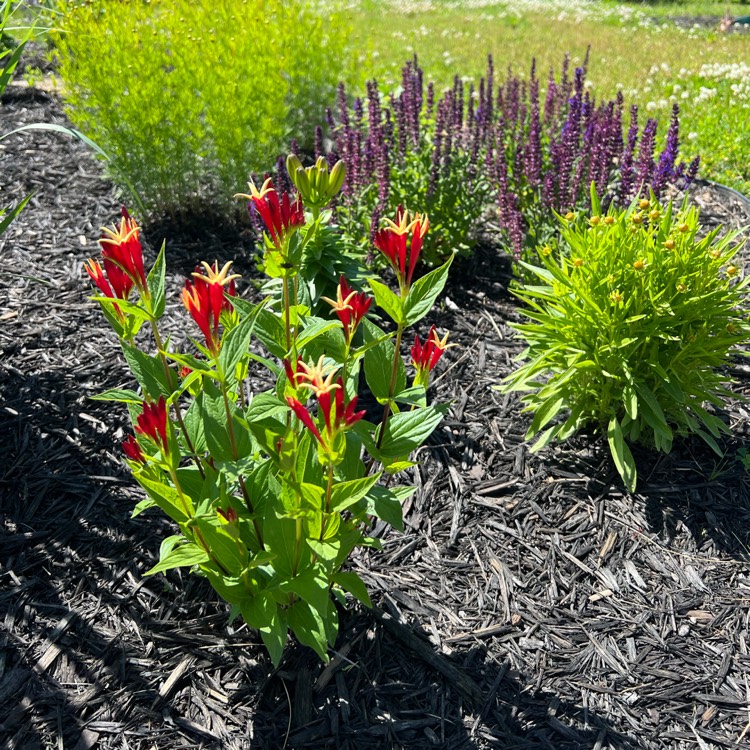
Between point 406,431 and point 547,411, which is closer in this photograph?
point 406,431

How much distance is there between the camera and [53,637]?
2.35m

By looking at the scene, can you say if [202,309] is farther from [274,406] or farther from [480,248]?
[480,248]

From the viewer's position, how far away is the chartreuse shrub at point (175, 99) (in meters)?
4.32

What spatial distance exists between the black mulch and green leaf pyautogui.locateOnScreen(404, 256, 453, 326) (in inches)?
47.6

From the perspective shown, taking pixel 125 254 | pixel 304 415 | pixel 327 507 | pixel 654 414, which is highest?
pixel 125 254

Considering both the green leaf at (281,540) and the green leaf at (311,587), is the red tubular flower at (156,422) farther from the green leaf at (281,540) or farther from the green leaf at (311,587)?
the green leaf at (311,587)

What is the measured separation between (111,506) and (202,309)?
1557 mm

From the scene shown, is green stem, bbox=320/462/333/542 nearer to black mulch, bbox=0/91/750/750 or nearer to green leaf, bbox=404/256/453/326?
green leaf, bbox=404/256/453/326

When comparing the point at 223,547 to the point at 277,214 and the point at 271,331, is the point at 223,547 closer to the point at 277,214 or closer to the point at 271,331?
the point at 271,331

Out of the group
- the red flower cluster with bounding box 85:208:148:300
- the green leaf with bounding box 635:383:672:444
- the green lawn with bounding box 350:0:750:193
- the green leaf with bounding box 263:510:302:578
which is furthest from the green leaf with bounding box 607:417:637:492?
the green lawn with bounding box 350:0:750:193

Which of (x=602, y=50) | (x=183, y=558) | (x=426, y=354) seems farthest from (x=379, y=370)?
(x=602, y=50)

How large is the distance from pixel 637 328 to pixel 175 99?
3338 millimetres

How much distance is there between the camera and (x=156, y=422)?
1594mm

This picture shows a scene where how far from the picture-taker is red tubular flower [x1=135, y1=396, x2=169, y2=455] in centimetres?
159
